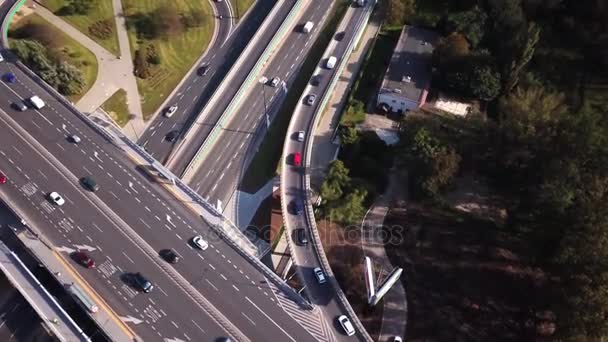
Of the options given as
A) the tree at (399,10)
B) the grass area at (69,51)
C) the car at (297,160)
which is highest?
the tree at (399,10)

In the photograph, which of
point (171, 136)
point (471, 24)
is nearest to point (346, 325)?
point (171, 136)

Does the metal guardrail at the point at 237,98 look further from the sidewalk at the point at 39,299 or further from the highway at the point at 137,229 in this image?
the sidewalk at the point at 39,299

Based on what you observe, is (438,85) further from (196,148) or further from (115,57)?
(115,57)

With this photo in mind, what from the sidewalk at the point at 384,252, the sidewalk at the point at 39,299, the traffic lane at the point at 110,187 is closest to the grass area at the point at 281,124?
the traffic lane at the point at 110,187

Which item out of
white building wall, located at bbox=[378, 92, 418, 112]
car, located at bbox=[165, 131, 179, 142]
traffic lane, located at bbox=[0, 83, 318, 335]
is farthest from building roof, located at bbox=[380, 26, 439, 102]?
traffic lane, located at bbox=[0, 83, 318, 335]

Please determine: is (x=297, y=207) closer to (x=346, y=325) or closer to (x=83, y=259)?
(x=346, y=325)

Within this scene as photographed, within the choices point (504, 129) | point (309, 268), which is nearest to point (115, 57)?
point (309, 268)

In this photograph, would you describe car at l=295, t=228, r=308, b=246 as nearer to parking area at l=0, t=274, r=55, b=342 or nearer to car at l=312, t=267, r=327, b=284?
car at l=312, t=267, r=327, b=284
